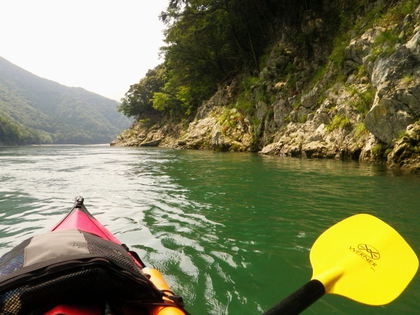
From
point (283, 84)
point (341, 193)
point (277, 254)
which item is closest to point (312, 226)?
point (277, 254)

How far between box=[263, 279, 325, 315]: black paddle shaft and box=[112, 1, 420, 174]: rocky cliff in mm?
7583

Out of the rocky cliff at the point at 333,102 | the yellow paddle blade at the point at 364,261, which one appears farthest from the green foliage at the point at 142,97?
the yellow paddle blade at the point at 364,261

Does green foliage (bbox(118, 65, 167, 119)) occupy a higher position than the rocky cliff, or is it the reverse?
green foliage (bbox(118, 65, 167, 119))

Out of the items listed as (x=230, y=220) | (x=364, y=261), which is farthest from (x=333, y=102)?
(x=364, y=261)

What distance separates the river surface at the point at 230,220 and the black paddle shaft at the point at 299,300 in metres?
0.54

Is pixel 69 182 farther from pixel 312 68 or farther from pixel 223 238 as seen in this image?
pixel 312 68

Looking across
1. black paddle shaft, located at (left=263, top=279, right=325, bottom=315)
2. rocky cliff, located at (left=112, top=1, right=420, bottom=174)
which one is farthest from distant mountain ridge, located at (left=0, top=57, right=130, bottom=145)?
black paddle shaft, located at (left=263, top=279, right=325, bottom=315)

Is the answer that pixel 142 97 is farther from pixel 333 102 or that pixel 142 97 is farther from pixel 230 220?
pixel 230 220

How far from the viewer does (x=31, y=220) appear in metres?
4.08

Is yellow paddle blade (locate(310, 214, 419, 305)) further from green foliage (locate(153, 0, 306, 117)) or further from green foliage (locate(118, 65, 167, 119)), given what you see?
green foliage (locate(118, 65, 167, 119))

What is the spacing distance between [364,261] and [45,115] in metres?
164

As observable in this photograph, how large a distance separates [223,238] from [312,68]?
1651 cm

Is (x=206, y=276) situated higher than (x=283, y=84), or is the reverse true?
(x=283, y=84)

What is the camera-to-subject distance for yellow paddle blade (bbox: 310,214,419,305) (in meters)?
1.64
